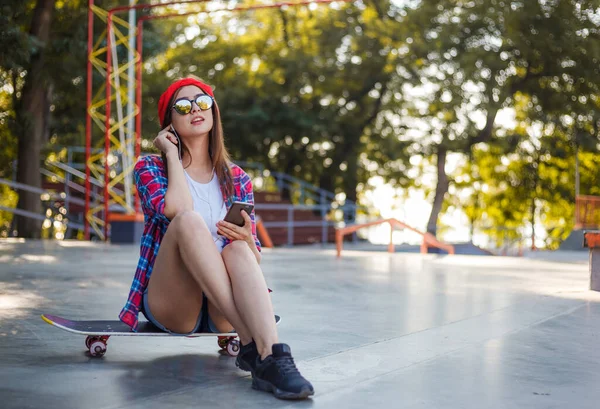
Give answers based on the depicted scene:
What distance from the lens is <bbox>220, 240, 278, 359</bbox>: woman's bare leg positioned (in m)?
3.56

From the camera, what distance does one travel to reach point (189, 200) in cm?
394

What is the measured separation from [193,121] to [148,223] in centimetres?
53

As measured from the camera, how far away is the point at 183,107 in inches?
164

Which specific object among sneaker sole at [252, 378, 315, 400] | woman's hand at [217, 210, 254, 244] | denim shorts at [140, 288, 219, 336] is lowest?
sneaker sole at [252, 378, 315, 400]

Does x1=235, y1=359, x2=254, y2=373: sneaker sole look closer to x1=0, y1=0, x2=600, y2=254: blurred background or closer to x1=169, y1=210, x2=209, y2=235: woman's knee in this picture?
x1=169, y1=210, x2=209, y2=235: woman's knee

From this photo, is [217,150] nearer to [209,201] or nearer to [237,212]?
[209,201]

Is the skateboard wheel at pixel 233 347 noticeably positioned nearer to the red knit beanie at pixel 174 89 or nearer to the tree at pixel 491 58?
the red knit beanie at pixel 174 89

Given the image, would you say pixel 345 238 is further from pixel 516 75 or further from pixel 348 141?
pixel 516 75

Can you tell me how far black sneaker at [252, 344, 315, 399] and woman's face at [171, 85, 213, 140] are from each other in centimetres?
119

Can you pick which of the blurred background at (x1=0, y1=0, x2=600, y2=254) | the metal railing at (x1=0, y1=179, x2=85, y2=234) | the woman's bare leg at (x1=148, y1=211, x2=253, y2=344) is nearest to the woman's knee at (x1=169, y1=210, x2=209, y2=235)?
the woman's bare leg at (x1=148, y1=211, x2=253, y2=344)

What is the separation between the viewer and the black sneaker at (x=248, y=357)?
11.7ft

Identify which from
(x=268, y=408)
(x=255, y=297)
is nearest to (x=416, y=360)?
(x=255, y=297)

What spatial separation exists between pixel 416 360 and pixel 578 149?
26.5m

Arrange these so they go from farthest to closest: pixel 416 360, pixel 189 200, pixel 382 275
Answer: pixel 382 275 < pixel 416 360 < pixel 189 200
